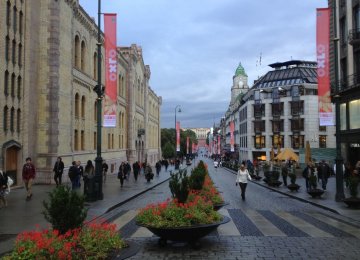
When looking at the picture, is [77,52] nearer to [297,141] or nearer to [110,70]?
[110,70]

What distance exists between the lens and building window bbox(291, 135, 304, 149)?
73500 millimetres

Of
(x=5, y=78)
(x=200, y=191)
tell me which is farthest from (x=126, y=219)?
(x=5, y=78)

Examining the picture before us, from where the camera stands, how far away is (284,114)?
76.0m

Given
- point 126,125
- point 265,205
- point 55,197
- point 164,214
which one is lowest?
point 265,205

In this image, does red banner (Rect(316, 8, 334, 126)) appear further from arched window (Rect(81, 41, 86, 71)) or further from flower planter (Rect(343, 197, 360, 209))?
arched window (Rect(81, 41, 86, 71))

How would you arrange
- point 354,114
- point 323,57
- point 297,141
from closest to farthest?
point 323,57 < point 354,114 < point 297,141

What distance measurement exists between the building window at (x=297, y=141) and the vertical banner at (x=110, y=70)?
2286 inches

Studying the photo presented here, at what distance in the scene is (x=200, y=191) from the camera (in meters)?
13.1

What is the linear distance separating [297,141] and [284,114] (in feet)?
18.5

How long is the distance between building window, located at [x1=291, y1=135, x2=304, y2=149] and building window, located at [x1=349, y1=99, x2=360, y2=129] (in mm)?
41676

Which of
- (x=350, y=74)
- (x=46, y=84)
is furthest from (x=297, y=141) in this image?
(x=46, y=84)

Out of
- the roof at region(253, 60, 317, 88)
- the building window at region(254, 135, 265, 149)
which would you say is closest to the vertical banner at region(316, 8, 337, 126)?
the roof at region(253, 60, 317, 88)

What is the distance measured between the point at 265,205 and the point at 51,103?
17071 millimetres

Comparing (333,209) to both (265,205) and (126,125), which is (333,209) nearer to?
(265,205)
